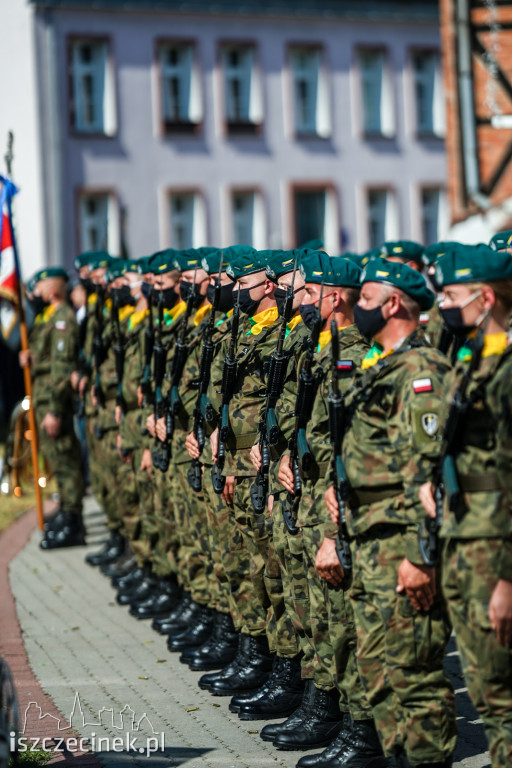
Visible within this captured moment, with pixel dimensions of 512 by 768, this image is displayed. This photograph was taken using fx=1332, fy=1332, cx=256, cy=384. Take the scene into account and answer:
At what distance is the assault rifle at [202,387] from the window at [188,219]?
2294 centimetres

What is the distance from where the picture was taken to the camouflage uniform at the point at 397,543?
5.11m

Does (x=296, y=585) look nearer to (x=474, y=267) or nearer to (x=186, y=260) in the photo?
(x=474, y=267)

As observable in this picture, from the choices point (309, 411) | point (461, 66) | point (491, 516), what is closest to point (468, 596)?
point (491, 516)

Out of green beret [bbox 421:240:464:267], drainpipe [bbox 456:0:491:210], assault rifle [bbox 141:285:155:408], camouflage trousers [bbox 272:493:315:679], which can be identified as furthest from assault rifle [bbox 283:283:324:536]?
drainpipe [bbox 456:0:491:210]

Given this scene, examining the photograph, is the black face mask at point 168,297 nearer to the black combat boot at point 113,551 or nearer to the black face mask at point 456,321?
the black combat boot at point 113,551

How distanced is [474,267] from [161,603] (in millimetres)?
5198

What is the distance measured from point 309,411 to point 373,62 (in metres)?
27.9

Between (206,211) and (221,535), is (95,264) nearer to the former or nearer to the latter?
(221,535)

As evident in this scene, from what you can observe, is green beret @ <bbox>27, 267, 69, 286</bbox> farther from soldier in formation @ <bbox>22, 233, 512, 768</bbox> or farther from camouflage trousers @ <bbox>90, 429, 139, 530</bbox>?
soldier in formation @ <bbox>22, 233, 512, 768</bbox>

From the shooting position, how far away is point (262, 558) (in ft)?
23.3

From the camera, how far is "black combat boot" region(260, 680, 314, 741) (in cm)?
633

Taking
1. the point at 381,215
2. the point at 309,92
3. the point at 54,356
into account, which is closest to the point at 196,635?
the point at 54,356

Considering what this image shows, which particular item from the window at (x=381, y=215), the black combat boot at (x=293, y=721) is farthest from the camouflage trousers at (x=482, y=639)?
the window at (x=381, y=215)

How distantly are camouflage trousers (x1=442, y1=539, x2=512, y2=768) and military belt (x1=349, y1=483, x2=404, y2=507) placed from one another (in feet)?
1.97
